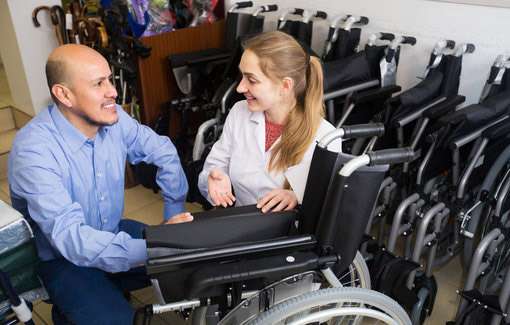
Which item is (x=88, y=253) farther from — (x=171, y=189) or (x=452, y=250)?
(x=452, y=250)

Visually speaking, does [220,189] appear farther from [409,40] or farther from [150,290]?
[409,40]

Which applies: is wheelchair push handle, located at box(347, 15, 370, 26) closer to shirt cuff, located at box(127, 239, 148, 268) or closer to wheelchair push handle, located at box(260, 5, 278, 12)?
wheelchair push handle, located at box(260, 5, 278, 12)

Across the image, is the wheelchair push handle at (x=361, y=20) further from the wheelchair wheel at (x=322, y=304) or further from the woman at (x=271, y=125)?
the wheelchair wheel at (x=322, y=304)

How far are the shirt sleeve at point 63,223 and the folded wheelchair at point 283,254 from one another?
0.62ft

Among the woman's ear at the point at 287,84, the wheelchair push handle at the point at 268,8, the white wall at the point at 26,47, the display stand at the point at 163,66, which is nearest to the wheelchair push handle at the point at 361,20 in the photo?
the wheelchair push handle at the point at 268,8

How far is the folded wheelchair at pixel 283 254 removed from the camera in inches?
37.6

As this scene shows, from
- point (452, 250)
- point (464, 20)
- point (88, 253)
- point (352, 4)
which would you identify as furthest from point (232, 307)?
point (352, 4)

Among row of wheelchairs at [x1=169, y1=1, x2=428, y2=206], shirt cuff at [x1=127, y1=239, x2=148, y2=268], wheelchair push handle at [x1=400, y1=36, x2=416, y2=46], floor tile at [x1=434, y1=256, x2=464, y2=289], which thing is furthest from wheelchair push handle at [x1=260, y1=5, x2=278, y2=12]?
shirt cuff at [x1=127, y1=239, x2=148, y2=268]

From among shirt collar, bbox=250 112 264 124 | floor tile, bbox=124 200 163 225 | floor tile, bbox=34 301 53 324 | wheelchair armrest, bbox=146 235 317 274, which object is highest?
shirt collar, bbox=250 112 264 124

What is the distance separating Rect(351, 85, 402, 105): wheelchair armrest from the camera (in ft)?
6.48

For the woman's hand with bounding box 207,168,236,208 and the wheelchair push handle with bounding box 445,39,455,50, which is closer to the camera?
the woman's hand with bounding box 207,168,236,208

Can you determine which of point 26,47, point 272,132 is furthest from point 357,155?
point 26,47

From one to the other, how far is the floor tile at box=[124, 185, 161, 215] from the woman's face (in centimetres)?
145

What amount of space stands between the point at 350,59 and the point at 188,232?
4.64 feet
